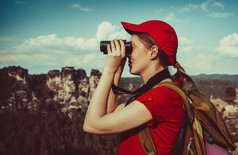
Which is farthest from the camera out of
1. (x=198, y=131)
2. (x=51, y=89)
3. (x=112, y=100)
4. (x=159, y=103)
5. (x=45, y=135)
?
(x=51, y=89)

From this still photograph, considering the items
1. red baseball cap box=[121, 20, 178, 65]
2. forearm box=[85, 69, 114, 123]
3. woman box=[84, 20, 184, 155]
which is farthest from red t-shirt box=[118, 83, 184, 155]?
red baseball cap box=[121, 20, 178, 65]

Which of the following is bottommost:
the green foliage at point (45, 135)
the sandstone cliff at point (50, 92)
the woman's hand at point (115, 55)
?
the green foliage at point (45, 135)

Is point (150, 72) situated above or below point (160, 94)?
above

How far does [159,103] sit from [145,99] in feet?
0.30

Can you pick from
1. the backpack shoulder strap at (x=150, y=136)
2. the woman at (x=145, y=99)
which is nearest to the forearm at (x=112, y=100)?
the woman at (x=145, y=99)

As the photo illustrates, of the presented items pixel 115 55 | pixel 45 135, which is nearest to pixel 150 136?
pixel 115 55

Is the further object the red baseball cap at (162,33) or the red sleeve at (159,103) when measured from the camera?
the red baseball cap at (162,33)

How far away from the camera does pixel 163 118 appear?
49.5 inches

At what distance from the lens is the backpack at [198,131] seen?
1329mm

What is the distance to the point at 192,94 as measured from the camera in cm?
154

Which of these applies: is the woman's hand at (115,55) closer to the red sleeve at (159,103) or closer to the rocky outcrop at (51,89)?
the red sleeve at (159,103)

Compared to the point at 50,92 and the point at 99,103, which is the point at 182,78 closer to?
the point at 99,103

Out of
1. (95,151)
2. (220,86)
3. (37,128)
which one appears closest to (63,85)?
(37,128)

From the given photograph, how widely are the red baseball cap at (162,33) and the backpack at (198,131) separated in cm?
28
